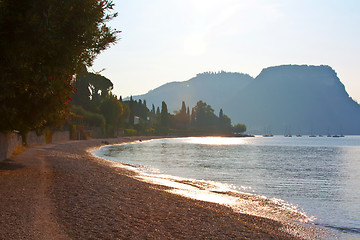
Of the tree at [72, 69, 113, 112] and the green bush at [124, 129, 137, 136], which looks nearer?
the tree at [72, 69, 113, 112]

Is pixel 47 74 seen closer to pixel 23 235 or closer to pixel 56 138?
pixel 23 235

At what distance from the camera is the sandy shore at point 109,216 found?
1049 cm

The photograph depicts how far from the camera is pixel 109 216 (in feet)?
41.3

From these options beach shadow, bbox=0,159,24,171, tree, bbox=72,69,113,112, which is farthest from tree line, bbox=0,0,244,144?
tree, bbox=72,69,113,112

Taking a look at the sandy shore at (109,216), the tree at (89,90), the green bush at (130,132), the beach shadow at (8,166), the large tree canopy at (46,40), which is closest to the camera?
the sandy shore at (109,216)

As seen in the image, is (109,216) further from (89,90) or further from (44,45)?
(89,90)

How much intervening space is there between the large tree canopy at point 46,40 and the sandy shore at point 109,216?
4.51 metres

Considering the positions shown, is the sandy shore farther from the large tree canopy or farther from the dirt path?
the large tree canopy

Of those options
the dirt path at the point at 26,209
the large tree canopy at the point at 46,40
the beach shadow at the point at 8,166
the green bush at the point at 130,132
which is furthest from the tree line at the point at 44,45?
the green bush at the point at 130,132

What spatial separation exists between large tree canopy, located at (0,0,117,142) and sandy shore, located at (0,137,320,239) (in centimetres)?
451

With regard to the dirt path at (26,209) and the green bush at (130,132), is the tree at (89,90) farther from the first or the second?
the dirt path at (26,209)

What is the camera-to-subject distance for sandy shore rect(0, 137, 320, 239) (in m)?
10.5

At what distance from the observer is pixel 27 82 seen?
16.6 meters

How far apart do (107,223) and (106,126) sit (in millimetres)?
114950
